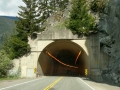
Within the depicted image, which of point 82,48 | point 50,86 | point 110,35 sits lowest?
point 50,86

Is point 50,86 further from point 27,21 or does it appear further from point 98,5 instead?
point 98,5

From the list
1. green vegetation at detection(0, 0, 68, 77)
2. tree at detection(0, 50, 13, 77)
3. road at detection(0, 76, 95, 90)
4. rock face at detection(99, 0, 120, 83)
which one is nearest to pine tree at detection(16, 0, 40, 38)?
green vegetation at detection(0, 0, 68, 77)

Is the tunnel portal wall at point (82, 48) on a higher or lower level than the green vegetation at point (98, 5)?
lower

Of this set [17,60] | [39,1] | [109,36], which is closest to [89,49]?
[109,36]

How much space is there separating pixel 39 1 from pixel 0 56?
30.3 metres

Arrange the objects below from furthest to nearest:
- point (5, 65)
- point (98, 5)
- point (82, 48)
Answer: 1. point (98, 5)
2. point (82, 48)
3. point (5, 65)

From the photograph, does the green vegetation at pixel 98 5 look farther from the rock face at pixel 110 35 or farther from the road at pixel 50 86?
the road at pixel 50 86

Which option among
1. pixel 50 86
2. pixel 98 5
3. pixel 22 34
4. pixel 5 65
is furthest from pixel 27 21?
pixel 50 86

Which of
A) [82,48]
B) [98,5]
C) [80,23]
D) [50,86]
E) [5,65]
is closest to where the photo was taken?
[50,86]

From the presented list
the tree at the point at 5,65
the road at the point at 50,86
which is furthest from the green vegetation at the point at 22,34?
the road at the point at 50,86

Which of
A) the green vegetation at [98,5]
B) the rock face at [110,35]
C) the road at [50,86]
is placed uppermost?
the green vegetation at [98,5]

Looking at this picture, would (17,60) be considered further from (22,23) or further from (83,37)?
(83,37)

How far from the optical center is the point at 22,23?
1747 inches

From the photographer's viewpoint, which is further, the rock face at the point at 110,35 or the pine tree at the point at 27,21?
the pine tree at the point at 27,21
